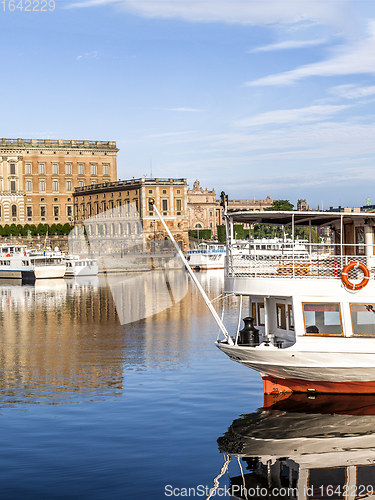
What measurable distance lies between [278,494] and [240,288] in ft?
23.5

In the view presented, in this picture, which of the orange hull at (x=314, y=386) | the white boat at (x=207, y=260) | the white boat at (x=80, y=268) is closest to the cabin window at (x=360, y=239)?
the orange hull at (x=314, y=386)

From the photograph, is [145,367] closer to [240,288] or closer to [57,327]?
[240,288]

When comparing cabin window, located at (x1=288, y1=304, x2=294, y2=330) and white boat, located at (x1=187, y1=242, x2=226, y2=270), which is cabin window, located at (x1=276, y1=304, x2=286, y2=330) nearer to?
cabin window, located at (x1=288, y1=304, x2=294, y2=330)

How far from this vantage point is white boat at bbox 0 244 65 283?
9262 centimetres

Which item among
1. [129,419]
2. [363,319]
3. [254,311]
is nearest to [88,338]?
[254,311]

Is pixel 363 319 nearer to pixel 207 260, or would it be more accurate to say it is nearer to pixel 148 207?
pixel 207 260

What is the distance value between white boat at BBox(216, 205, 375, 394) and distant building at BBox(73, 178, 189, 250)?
397 ft

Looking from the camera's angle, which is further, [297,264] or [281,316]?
[297,264]

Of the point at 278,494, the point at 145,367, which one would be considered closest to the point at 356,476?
the point at 278,494

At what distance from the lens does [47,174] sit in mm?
157750

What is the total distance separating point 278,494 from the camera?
15297 millimetres

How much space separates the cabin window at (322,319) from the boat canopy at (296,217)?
8.68 feet

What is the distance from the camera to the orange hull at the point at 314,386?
69.5 ft

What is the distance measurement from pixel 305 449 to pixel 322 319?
4.47 m
